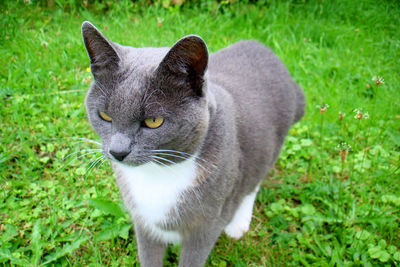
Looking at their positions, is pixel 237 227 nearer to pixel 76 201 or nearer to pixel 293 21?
pixel 76 201

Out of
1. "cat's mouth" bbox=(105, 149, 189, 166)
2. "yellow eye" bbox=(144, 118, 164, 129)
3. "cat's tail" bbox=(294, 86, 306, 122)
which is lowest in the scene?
"cat's tail" bbox=(294, 86, 306, 122)

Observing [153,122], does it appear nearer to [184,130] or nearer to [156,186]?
[184,130]

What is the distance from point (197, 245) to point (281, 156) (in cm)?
130

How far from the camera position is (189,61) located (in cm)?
131

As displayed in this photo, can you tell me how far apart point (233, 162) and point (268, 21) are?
286 cm

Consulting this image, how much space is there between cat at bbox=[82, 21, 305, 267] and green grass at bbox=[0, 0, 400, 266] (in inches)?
14.8

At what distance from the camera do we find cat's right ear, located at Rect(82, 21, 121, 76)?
1319 millimetres

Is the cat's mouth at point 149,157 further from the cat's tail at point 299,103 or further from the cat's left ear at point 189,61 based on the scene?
the cat's tail at point 299,103

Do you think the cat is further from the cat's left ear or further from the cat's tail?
the cat's tail

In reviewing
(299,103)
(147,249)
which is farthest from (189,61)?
(299,103)

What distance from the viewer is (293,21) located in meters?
3.99

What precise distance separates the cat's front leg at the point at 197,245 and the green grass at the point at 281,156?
29 centimetres

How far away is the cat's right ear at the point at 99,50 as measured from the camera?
1.32m

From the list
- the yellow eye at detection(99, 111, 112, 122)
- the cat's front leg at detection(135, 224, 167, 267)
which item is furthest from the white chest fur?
the yellow eye at detection(99, 111, 112, 122)
